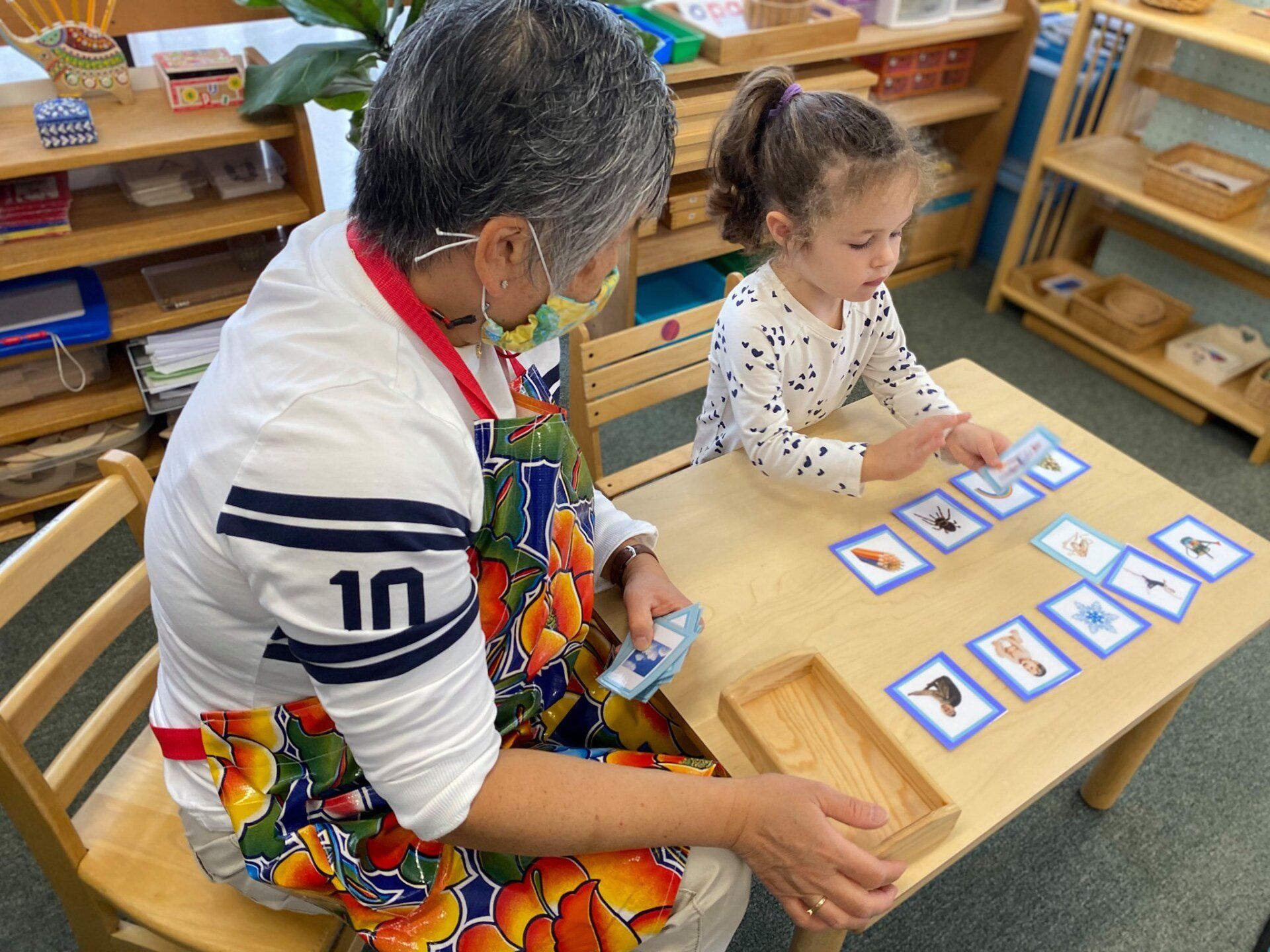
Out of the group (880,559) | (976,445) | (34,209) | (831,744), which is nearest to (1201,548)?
(976,445)

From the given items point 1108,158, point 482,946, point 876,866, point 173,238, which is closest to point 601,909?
point 482,946

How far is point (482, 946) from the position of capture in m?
0.98

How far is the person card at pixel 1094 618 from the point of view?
1182mm

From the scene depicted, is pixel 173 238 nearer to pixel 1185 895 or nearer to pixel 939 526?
pixel 939 526

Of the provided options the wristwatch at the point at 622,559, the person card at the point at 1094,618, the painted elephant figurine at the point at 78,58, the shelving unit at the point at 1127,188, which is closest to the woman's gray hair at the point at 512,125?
the wristwatch at the point at 622,559

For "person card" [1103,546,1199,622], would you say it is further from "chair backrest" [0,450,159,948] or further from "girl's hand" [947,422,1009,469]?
"chair backrest" [0,450,159,948]

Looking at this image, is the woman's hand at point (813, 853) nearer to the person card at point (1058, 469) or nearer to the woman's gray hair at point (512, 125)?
the woman's gray hair at point (512, 125)

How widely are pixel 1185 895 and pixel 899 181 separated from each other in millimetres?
1409

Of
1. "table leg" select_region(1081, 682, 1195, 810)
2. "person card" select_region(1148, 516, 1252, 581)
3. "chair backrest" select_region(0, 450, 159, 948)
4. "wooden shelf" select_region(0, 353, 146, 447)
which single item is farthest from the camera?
"wooden shelf" select_region(0, 353, 146, 447)

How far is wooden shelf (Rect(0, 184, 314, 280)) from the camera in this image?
6.17 ft

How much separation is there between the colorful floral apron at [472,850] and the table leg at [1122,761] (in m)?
1.01

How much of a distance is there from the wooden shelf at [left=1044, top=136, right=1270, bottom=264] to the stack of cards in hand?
2279 mm

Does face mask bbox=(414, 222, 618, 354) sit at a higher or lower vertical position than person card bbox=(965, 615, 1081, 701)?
higher

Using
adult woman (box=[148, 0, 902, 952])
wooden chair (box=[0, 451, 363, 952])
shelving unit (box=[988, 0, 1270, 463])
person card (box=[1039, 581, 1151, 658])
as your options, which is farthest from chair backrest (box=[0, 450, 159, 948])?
shelving unit (box=[988, 0, 1270, 463])
